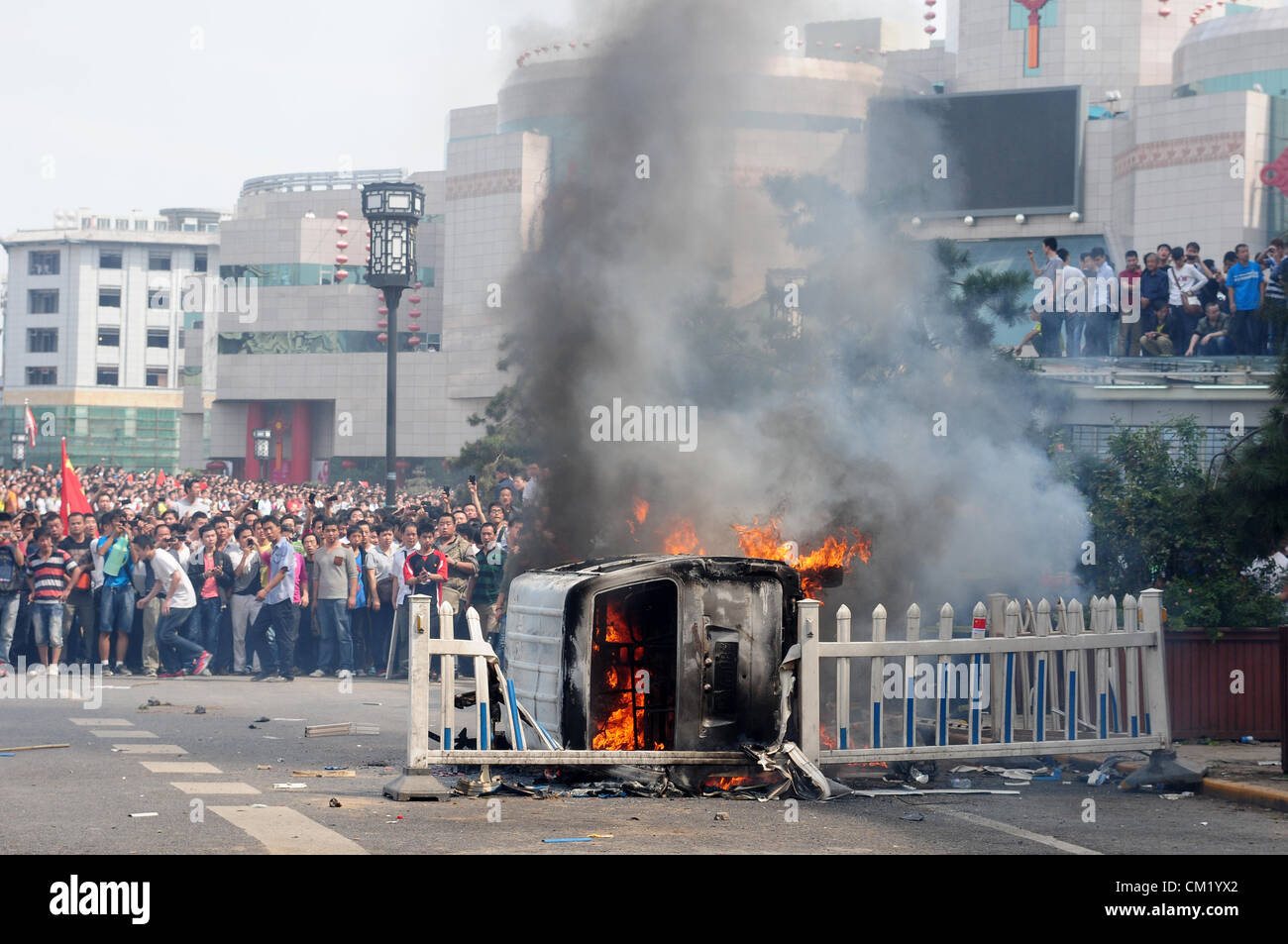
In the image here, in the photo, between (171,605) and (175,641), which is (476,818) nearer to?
(171,605)

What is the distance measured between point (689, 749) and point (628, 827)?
117 cm

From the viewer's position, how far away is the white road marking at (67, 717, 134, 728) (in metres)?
12.4

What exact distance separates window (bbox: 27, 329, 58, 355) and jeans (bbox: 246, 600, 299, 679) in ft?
272

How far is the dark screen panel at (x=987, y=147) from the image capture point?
3900 cm

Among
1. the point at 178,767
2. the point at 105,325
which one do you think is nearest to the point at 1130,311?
the point at 178,767

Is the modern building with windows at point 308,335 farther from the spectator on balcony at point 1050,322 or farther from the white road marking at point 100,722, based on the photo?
the white road marking at point 100,722

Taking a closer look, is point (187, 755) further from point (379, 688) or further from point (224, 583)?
point (224, 583)

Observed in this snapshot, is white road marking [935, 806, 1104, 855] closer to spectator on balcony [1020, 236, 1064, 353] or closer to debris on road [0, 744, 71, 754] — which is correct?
debris on road [0, 744, 71, 754]

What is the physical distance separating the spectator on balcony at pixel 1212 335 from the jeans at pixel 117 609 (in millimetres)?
18652

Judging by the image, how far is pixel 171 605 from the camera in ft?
55.1

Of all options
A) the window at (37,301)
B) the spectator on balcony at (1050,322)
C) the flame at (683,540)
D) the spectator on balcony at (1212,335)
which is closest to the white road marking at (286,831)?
the flame at (683,540)

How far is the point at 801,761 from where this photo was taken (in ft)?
30.0

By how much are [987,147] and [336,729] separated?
31375mm
